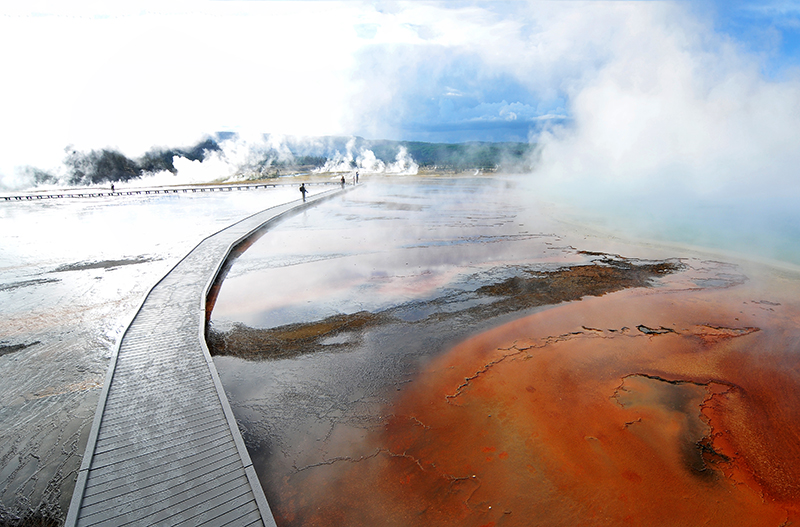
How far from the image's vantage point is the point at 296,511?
3895mm

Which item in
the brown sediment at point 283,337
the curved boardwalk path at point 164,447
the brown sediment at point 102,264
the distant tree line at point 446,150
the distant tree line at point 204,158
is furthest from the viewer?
the distant tree line at point 446,150

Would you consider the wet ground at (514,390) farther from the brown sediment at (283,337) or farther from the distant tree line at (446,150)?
the distant tree line at (446,150)

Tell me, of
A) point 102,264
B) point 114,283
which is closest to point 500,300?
point 114,283

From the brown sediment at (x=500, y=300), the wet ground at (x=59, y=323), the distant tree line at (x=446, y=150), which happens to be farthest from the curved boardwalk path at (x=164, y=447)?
the distant tree line at (x=446, y=150)

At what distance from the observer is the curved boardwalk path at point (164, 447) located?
332cm

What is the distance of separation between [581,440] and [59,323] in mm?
8840

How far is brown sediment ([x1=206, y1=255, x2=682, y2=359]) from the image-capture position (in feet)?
23.0

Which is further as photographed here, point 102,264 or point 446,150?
point 446,150

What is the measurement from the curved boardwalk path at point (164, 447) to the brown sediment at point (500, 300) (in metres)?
1.04

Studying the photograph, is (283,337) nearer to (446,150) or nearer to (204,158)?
(204,158)

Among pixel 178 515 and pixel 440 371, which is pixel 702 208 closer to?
pixel 440 371

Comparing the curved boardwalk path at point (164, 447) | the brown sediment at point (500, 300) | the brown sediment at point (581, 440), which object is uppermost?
the curved boardwalk path at point (164, 447)

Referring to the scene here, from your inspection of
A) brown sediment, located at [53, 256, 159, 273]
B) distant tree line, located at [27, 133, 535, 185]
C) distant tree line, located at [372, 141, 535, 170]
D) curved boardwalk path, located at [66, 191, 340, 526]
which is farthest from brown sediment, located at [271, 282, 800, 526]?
distant tree line, located at [372, 141, 535, 170]

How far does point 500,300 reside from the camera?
9.09 m
